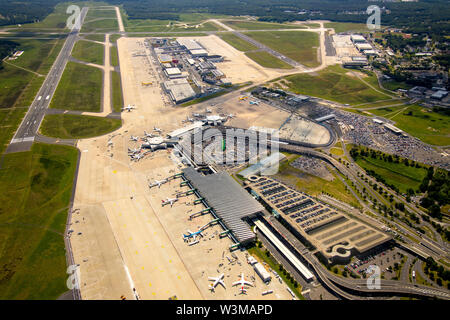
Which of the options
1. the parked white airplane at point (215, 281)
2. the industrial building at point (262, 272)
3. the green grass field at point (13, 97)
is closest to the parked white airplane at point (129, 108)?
the green grass field at point (13, 97)

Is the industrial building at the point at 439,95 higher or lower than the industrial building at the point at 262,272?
higher

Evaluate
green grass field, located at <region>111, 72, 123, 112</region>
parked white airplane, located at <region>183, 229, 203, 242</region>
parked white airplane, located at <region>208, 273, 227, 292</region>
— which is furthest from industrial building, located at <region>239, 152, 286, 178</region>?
green grass field, located at <region>111, 72, 123, 112</region>

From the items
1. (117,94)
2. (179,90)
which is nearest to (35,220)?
(117,94)

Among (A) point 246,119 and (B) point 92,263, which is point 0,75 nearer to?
(A) point 246,119

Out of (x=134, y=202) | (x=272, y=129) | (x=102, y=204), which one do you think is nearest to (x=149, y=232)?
(x=134, y=202)

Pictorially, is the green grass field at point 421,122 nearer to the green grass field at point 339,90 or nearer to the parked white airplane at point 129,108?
the green grass field at point 339,90

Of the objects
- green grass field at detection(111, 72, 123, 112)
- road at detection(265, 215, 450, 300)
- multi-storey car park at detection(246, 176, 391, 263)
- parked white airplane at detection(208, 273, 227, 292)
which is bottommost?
road at detection(265, 215, 450, 300)

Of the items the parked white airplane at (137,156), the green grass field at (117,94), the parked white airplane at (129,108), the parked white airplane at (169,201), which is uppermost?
the green grass field at (117,94)

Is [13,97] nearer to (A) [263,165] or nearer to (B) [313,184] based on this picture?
(A) [263,165]

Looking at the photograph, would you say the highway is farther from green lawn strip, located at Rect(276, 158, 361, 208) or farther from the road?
the road
